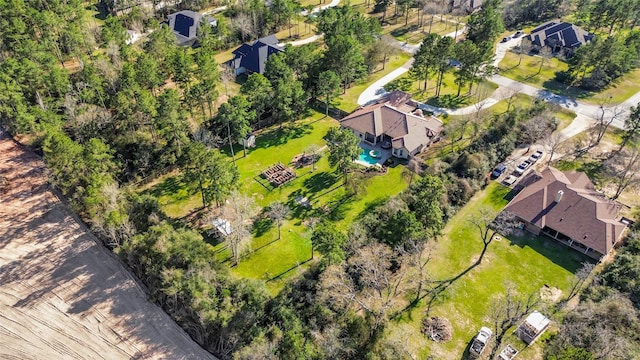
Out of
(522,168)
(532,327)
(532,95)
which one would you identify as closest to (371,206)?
(532,327)

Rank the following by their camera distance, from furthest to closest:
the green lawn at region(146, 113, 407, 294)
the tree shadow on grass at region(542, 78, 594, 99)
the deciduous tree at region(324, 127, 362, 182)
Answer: the tree shadow on grass at region(542, 78, 594, 99), the deciduous tree at region(324, 127, 362, 182), the green lawn at region(146, 113, 407, 294)

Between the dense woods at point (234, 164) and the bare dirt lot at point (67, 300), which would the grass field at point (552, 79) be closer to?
the dense woods at point (234, 164)

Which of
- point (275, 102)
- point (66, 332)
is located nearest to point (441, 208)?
point (275, 102)

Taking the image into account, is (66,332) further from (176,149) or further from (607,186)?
(607,186)

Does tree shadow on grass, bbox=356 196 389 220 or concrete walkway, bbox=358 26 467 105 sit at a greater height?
concrete walkway, bbox=358 26 467 105

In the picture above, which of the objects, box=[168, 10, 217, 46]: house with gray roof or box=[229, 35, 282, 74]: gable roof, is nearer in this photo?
box=[229, 35, 282, 74]: gable roof

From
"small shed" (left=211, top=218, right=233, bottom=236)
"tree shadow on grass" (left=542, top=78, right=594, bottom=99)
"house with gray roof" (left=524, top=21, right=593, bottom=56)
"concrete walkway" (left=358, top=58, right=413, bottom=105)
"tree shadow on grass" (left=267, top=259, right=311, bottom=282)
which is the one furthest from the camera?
"house with gray roof" (left=524, top=21, right=593, bottom=56)

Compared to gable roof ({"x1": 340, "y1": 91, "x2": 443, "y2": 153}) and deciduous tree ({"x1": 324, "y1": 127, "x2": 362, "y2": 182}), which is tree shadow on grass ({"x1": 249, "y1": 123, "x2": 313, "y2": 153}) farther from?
deciduous tree ({"x1": 324, "y1": 127, "x2": 362, "y2": 182})

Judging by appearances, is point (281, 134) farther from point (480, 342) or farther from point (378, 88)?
point (480, 342)

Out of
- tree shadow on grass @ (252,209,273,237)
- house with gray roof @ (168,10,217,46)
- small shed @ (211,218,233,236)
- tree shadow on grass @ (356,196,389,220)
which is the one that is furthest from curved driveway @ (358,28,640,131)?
house with gray roof @ (168,10,217,46)
